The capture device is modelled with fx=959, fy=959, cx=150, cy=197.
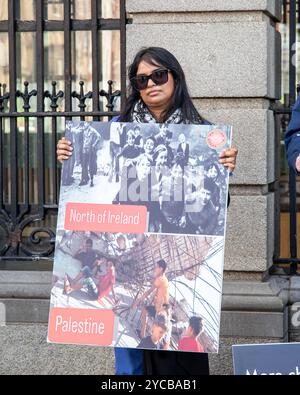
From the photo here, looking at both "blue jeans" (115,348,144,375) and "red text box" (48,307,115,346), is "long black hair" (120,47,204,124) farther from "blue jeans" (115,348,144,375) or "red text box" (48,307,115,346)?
"blue jeans" (115,348,144,375)

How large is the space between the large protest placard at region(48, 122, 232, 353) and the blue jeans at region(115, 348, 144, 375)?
26 centimetres

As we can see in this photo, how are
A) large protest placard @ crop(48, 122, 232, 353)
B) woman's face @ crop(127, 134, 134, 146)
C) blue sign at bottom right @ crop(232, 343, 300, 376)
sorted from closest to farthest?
1. large protest placard @ crop(48, 122, 232, 353)
2. woman's face @ crop(127, 134, 134, 146)
3. blue sign at bottom right @ crop(232, 343, 300, 376)

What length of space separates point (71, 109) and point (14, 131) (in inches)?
16.7

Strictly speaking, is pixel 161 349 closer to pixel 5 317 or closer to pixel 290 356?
pixel 290 356

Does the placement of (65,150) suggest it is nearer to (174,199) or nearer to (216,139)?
(174,199)

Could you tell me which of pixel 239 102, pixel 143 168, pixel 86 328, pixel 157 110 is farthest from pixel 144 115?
pixel 239 102

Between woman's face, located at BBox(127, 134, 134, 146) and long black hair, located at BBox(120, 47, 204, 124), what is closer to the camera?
woman's face, located at BBox(127, 134, 134, 146)

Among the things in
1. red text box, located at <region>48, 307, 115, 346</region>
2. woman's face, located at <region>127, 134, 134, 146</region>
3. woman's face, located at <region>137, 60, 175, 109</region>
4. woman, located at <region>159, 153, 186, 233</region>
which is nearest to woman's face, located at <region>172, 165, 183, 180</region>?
woman, located at <region>159, 153, 186, 233</region>

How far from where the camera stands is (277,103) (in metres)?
6.54

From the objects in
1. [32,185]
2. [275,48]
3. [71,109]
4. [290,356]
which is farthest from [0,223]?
[290,356]

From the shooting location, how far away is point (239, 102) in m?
6.07

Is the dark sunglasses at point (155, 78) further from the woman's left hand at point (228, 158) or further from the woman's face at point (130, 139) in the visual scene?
the woman's left hand at point (228, 158)

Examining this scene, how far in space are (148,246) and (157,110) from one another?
71 cm

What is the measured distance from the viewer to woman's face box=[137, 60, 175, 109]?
466 centimetres
